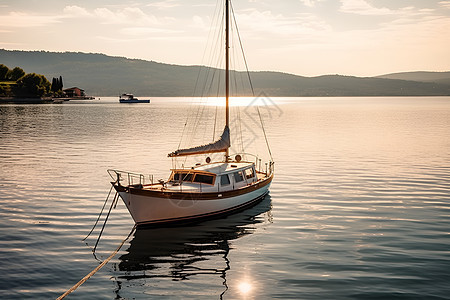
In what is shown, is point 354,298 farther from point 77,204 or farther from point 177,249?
point 77,204

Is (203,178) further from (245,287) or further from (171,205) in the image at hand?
(245,287)

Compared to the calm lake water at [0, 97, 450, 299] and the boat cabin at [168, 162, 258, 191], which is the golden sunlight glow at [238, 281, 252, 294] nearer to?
the calm lake water at [0, 97, 450, 299]

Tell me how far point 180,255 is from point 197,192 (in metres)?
5.65

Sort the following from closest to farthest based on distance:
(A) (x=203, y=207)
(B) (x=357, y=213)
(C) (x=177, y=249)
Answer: (C) (x=177, y=249) → (A) (x=203, y=207) → (B) (x=357, y=213)

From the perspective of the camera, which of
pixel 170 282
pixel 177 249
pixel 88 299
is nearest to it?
pixel 88 299

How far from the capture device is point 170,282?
19.3m

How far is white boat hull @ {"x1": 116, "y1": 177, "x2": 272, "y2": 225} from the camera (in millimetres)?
25680

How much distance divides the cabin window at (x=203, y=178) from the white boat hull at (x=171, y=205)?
1.21 metres

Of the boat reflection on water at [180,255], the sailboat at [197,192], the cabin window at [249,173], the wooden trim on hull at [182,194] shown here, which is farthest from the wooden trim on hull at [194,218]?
the cabin window at [249,173]

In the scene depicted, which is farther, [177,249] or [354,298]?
[177,249]

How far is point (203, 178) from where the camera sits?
29281 mm

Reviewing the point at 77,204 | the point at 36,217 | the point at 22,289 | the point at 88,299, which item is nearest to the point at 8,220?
the point at 36,217

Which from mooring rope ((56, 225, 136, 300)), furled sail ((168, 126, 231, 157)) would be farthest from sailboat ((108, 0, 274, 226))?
mooring rope ((56, 225, 136, 300))

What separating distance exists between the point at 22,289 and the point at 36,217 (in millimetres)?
11786
